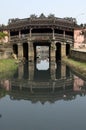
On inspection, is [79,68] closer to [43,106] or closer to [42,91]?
[42,91]

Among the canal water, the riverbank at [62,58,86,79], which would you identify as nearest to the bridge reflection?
the canal water

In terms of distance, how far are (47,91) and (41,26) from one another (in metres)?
41.0

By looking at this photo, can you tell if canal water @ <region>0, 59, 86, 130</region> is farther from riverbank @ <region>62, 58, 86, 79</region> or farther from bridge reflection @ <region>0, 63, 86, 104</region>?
riverbank @ <region>62, 58, 86, 79</region>

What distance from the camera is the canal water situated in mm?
17859

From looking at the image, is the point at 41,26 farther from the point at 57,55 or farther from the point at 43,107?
the point at 43,107

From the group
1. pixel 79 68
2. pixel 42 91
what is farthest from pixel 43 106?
pixel 79 68

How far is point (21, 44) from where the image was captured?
70625mm

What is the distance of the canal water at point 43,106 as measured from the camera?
17859 millimetres

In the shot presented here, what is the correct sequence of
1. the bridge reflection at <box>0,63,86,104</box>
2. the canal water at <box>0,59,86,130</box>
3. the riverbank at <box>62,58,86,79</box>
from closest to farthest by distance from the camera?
the canal water at <box>0,59,86,130</box> → the bridge reflection at <box>0,63,86,104</box> → the riverbank at <box>62,58,86,79</box>

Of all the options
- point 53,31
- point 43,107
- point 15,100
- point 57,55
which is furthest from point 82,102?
point 57,55

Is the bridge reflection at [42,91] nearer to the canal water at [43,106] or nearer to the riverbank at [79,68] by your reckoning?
the canal water at [43,106]

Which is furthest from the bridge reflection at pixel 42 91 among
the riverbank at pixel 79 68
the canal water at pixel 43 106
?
the riverbank at pixel 79 68

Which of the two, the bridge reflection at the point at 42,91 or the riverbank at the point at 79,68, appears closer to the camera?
the bridge reflection at the point at 42,91

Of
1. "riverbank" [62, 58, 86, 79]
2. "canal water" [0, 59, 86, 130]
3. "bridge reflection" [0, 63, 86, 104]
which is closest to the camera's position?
"canal water" [0, 59, 86, 130]
